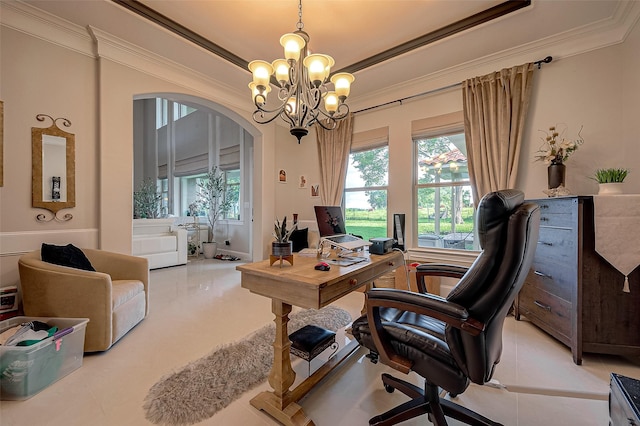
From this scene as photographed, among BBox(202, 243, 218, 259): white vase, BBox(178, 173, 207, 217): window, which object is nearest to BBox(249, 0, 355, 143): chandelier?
BBox(202, 243, 218, 259): white vase

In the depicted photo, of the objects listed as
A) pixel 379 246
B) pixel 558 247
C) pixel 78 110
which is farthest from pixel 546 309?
pixel 78 110

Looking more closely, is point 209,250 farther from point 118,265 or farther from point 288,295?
point 288,295

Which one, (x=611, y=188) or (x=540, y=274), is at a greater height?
(x=611, y=188)

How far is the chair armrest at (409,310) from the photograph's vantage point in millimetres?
925

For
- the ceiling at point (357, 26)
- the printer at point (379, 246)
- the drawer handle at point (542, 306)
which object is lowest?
the drawer handle at point (542, 306)

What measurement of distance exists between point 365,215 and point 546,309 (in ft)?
7.62

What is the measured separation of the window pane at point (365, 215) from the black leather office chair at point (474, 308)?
8.53 ft

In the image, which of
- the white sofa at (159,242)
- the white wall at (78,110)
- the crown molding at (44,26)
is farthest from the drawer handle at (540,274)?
the white sofa at (159,242)

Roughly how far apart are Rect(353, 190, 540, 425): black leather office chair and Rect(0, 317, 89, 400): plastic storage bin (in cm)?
199

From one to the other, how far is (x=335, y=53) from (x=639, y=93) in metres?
2.72

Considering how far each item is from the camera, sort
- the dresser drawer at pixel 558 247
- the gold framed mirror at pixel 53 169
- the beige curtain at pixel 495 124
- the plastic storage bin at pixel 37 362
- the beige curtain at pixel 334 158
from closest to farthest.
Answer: the plastic storage bin at pixel 37 362 < the dresser drawer at pixel 558 247 < the gold framed mirror at pixel 53 169 < the beige curtain at pixel 495 124 < the beige curtain at pixel 334 158

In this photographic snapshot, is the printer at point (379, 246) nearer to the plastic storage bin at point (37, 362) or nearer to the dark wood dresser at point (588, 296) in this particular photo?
the dark wood dresser at point (588, 296)

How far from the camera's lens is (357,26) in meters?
2.43

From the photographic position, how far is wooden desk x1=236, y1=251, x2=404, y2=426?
1.21 m
